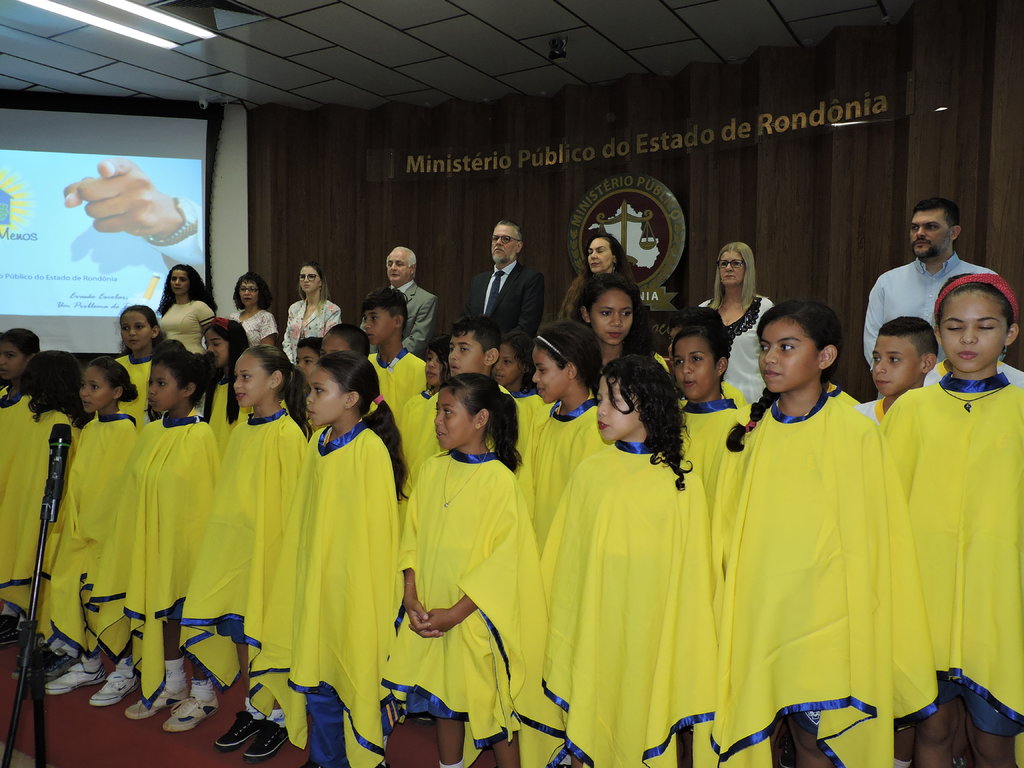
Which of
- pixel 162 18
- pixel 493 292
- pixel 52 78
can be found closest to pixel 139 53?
pixel 162 18

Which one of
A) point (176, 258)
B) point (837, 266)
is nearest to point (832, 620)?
point (837, 266)

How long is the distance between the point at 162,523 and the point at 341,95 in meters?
5.43

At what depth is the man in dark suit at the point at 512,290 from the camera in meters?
4.89

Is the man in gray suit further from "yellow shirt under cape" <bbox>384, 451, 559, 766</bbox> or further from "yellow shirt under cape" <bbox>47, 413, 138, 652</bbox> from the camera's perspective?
"yellow shirt under cape" <bbox>384, 451, 559, 766</bbox>

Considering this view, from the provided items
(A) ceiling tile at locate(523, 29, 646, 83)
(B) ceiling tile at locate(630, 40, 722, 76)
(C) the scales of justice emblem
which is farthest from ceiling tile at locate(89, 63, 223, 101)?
(B) ceiling tile at locate(630, 40, 722, 76)

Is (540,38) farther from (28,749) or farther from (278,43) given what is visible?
(28,749)

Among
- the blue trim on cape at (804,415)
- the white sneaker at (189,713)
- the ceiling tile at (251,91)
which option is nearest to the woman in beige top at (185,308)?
the ceiling tile at (251,91)

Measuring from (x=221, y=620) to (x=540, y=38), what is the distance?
15.4ft

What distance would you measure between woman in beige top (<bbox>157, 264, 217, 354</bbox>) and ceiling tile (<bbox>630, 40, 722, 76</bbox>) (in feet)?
11.9

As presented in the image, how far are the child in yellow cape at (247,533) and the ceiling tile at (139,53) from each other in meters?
→ 4.61

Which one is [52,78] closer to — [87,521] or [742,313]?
[87,521]

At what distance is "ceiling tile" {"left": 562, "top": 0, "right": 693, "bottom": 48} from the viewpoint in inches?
210

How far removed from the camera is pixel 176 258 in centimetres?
791

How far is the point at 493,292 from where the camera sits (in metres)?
4.98
